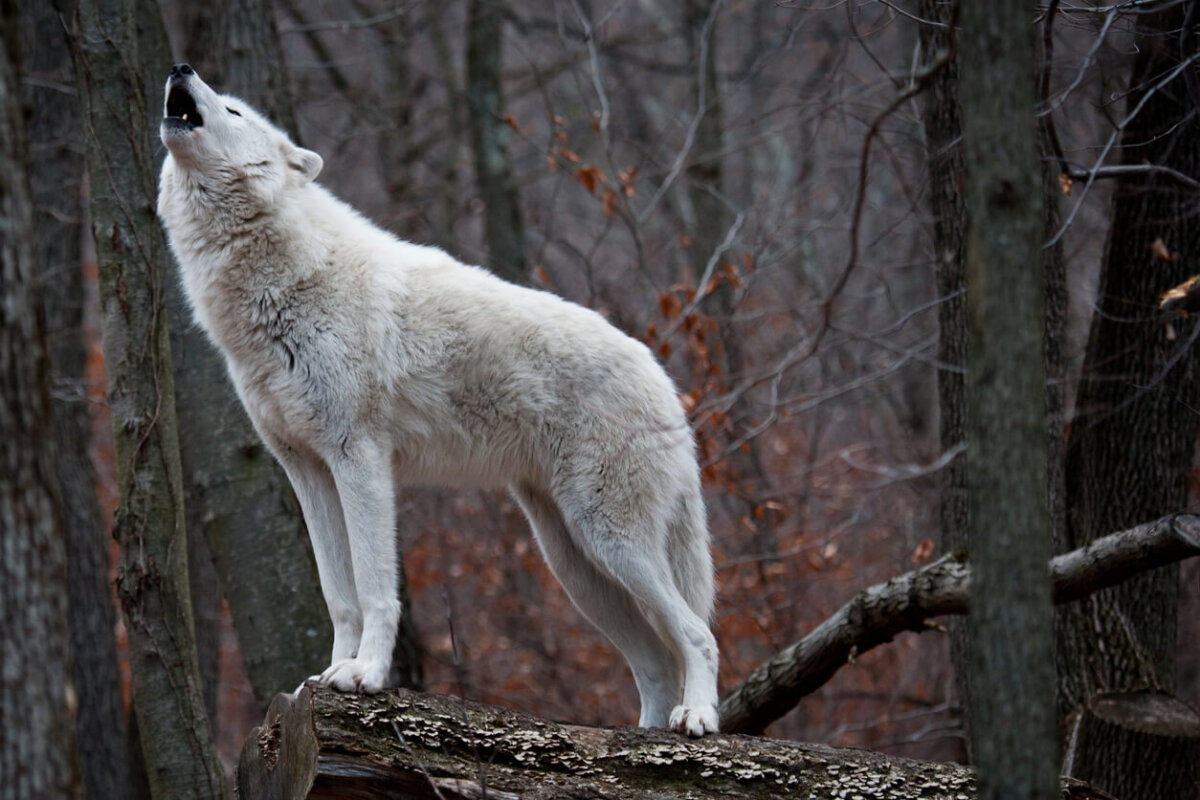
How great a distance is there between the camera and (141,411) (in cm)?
528

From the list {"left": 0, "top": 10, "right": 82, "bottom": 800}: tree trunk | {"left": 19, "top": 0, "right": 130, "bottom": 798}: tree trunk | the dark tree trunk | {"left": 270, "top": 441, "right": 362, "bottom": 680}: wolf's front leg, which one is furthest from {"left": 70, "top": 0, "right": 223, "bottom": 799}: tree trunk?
the dark tree trunk

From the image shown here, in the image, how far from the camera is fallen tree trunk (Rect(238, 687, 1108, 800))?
3.93 metres

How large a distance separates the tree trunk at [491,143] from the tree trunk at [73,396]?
4014 mm

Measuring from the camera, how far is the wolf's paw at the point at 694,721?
461 cm

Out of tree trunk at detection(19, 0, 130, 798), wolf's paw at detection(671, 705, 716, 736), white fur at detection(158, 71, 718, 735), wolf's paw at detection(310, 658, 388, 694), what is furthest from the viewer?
tree trunk at detection(19, 0, 130, 798)

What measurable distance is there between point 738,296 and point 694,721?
5.48 meters

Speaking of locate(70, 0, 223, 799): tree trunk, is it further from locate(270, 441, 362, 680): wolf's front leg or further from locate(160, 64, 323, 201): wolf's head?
locate(270, 441, 362, 680): wolf's front leg

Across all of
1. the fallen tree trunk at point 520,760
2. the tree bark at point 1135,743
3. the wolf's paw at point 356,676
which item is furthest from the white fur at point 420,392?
the tree bark at point 1135,743

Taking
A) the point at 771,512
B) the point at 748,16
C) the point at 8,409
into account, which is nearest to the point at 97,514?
the point at 771,512

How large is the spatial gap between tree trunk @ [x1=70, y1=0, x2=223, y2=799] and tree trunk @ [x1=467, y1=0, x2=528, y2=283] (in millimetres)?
6868

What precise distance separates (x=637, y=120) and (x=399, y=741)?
42.8ft

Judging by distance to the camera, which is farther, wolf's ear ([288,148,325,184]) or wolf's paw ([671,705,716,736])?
wolf's ear ([288,148,325,184])

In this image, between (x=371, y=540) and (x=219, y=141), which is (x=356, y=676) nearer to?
(x=371, y=540)

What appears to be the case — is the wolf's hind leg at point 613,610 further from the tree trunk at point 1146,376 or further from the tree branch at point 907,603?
the tree trunk at point 1146,376
